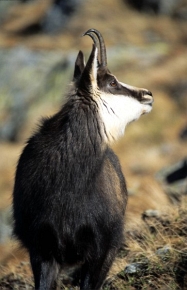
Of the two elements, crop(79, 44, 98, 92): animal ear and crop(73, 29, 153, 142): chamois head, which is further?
crop(73, 29, 153, 142): chamois head

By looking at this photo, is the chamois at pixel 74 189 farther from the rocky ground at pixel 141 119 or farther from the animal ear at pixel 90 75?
the rocky ground at pixel 141 119

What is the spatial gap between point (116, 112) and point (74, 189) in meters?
0.85

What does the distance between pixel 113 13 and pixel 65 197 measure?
3211 centimetres

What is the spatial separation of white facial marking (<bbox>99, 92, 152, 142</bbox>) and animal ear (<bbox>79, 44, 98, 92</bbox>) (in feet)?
0.48

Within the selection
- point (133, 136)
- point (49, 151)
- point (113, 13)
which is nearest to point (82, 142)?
point (49, 151)

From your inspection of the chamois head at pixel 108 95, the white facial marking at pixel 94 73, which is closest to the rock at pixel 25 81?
the chamois head at pixel 108 95

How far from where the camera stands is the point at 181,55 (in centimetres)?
2986

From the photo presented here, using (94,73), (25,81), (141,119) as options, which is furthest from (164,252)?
(25,81)

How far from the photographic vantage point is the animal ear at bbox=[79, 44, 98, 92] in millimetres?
5228

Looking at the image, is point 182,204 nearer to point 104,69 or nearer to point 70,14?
point 104,69

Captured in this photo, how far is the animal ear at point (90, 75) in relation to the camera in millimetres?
5228

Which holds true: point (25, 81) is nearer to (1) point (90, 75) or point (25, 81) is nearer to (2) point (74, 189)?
(1) point (90, 75)

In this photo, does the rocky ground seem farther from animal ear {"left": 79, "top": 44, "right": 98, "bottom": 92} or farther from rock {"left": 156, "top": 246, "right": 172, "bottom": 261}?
animal ear {"left": 79, "top": 44, "right": 98, "bottom": 92}

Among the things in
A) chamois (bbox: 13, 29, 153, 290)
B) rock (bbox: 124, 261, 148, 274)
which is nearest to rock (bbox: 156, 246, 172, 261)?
rock (bbox: 124, 261, 148, 274)
